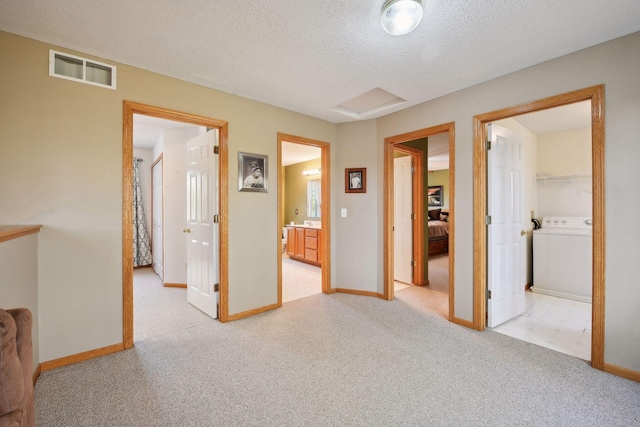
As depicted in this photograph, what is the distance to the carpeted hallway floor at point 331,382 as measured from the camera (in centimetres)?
153

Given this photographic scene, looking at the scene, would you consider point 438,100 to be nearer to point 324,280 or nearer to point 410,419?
point 324,280

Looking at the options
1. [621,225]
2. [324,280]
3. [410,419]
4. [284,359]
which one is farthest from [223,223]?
[621,225]

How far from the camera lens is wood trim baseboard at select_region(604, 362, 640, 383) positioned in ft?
6.03

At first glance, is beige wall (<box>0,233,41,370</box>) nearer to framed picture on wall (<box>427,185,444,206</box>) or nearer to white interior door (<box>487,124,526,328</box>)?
white interior door (<box>487,124,526,328</box>)

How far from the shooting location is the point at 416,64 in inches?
89.6

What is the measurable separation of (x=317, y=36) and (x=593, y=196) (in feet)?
7.62

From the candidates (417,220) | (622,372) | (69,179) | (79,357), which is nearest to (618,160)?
(622,372)

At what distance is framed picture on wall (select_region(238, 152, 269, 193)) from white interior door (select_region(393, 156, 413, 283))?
2095 mm

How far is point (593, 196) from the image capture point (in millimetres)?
2021

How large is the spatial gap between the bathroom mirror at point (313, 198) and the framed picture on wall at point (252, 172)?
3.66 metres

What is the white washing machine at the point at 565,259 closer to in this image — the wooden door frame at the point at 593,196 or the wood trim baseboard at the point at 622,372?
the wooden door frame at the point at 593,196

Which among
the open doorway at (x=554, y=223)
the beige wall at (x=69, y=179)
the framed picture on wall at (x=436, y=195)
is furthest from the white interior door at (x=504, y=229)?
the framed picture on wall at (x=436, y=195)

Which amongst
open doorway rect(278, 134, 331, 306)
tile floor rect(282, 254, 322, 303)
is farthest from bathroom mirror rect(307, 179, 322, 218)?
tile floor rect(282, 254, 322, 303)

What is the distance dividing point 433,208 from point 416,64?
6904 millimetres
